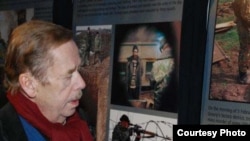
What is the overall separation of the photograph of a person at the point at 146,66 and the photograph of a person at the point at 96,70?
98mm

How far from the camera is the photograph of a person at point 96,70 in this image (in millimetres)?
2717

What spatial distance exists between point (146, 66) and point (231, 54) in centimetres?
59

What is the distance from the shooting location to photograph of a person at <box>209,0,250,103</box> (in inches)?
74.5

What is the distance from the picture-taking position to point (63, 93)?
154 cm

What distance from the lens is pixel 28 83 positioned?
1.53 metres

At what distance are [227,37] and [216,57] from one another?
12 centimetres

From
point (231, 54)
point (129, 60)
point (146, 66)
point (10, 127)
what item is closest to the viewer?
point (10, 127)

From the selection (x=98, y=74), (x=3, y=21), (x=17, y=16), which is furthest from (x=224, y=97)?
(x=3, y=21)

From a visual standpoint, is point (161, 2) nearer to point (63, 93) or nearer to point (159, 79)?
point (159, 79)

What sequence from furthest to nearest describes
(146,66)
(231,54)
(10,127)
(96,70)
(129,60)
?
(96,70), (129,60), (146,66), (231,54), (10,127)
